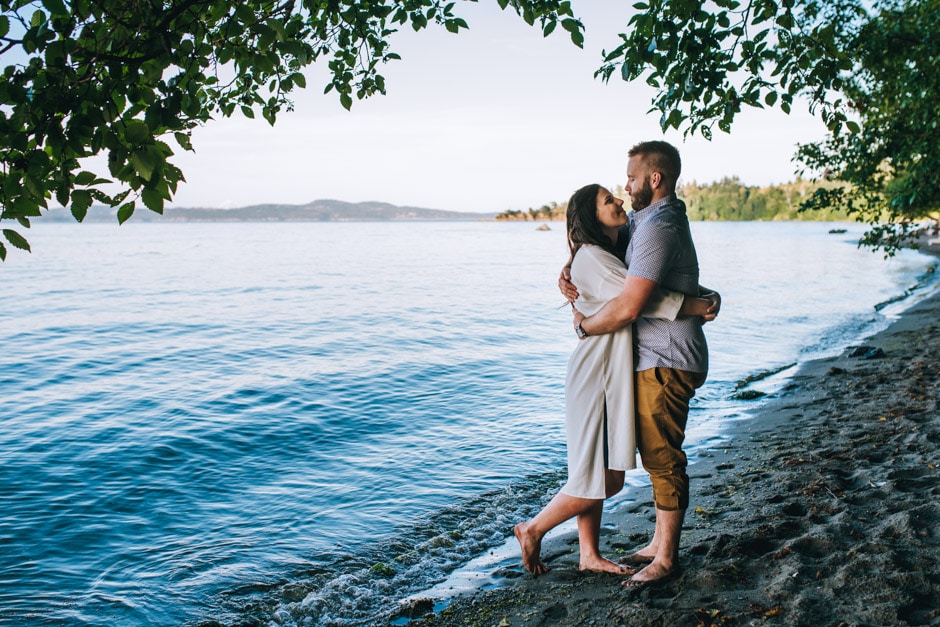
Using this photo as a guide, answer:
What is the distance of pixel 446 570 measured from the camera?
5555 millimetres

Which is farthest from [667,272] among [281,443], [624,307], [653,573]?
[281,443]

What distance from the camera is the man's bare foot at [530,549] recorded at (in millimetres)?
4672

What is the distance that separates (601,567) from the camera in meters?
4.50

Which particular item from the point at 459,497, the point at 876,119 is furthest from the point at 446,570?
the point at 876,119

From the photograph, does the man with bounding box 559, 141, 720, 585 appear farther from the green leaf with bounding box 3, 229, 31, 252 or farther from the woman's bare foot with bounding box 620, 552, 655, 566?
the green leaf with bounding box 3, 229, 31, 252

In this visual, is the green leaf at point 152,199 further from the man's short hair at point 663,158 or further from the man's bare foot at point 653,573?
the man's bare foot at point 653,573

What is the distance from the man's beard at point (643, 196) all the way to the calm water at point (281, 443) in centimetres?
333

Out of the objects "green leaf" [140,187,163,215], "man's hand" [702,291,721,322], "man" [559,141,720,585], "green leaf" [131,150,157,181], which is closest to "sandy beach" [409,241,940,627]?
"man" [559,141,720,585]

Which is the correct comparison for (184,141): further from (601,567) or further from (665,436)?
(601,567)

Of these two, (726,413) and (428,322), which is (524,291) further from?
(726,413)

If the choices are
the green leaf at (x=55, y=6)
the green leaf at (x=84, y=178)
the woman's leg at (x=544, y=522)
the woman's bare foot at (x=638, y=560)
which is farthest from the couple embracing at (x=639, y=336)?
the green leaf at (x=55, y=6)

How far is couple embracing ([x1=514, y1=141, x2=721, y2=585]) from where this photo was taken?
12.8ft

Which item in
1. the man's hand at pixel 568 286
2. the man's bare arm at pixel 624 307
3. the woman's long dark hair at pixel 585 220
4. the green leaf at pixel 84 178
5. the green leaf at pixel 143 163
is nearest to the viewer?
the green leaf at pixel 143 163

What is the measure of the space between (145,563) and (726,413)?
25.9 ft
